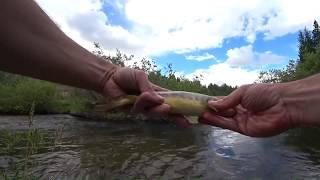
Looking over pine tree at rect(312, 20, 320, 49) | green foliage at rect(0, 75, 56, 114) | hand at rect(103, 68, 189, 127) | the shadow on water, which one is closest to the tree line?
green foliage at rect(0, 75, 56, 114)

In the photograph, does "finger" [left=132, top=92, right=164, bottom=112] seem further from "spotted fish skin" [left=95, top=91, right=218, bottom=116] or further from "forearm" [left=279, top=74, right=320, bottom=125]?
"forearm" [left=279, top=74, right=320, bottom=125]

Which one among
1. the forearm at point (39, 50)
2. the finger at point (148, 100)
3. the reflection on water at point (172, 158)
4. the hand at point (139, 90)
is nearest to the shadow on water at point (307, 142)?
the reflection on water at point (172, 158)

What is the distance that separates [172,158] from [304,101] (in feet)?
45.3

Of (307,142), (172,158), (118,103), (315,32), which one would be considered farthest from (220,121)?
(315,32)

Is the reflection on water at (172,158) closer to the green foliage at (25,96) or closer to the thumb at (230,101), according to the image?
the thumb at (230,101)

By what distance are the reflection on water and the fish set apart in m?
7.18

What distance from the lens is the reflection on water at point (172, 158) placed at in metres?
14.6

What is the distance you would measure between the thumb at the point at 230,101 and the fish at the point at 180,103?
5 cm

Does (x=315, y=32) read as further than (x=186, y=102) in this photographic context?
Yes

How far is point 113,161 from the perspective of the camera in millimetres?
16781

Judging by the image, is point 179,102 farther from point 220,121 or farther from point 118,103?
point 118,103

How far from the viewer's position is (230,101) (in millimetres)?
4387

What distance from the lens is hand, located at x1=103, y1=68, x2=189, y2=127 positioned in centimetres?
432

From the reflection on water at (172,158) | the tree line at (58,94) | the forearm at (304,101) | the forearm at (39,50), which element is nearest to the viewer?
the forearm at (304,101)
